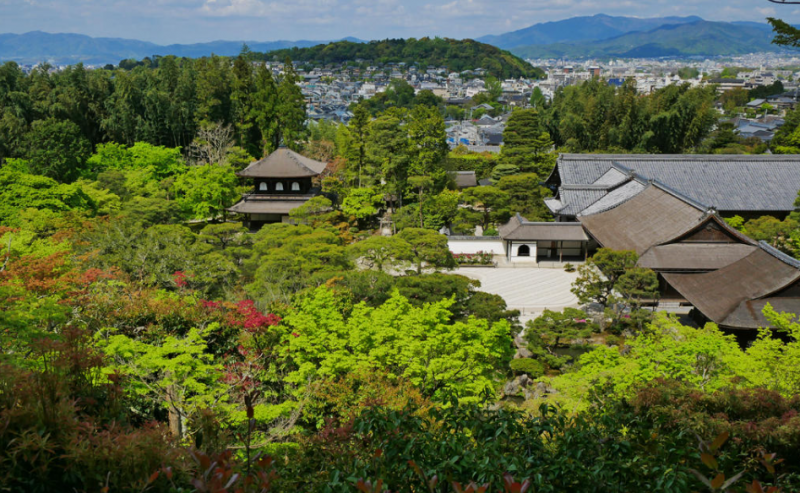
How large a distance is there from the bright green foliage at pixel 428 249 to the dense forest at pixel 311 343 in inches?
3.8

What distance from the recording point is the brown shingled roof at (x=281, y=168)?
29.1m

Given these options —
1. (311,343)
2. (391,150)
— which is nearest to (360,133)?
(391,150)

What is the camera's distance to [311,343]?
1092 centimetres

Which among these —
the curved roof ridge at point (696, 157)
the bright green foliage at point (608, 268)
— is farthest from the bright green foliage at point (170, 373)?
the curved roof ridge at point (696, 157)

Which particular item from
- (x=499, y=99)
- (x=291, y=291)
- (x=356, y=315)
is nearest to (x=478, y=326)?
(x=356, y=315)

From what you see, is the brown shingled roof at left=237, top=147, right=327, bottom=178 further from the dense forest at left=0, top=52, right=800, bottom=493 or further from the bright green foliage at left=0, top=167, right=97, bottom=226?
the bright green foliage at left=0, top=167, right=97, bottom=226

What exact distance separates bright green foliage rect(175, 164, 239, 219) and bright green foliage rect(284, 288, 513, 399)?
18.6m

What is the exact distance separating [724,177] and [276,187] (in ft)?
76.5

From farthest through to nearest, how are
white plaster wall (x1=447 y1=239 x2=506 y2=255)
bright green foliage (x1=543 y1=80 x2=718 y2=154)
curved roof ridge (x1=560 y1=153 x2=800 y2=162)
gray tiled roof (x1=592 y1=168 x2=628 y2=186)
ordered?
bright green foliage (x1=543 y1=80 x2=718 y2=154), gray tiled roof (x1=592 y1=168 x2=628 y2=186), curved roof ridge (x1=560 y1=153 x2=800 y2=162), white plaster wall (x1=447 y1=239 x2=506 y2=255)

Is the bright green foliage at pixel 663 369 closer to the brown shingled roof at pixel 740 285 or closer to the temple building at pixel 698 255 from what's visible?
the brown shingled roof at pixel 740 285

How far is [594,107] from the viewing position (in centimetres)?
3922

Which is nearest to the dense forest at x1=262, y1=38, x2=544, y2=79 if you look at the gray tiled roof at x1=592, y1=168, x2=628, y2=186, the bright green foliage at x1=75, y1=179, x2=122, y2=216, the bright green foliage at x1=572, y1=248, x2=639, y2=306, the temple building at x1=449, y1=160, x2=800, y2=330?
the gray tiled roof at x1=592, y1=168, x2=628, y2=186

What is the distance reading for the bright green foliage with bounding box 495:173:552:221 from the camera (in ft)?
94.1

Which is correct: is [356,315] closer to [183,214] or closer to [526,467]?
[526,467]
